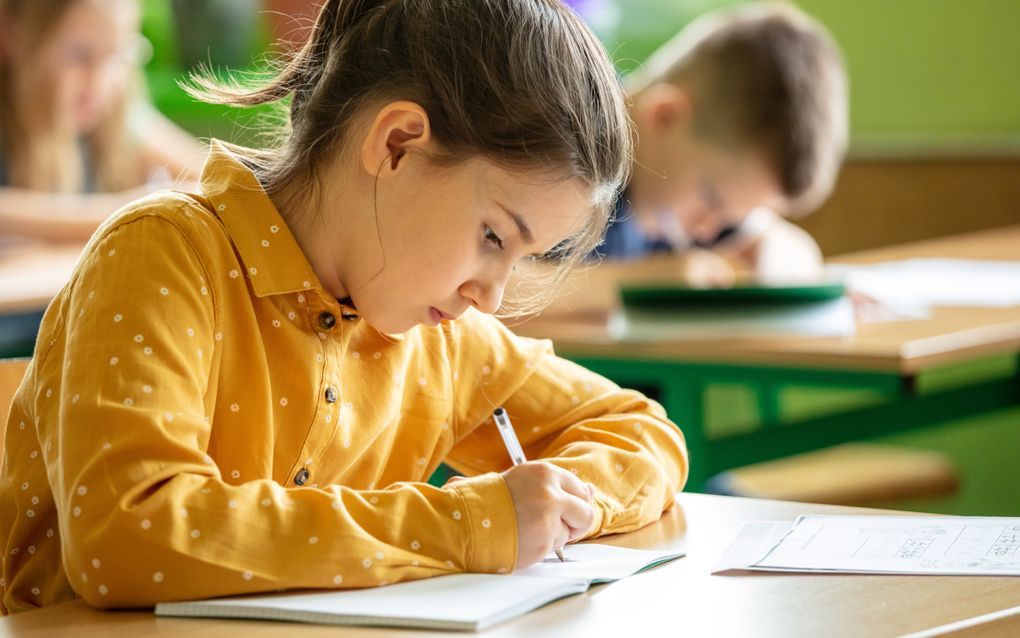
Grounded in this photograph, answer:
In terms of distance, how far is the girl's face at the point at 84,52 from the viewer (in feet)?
12.1

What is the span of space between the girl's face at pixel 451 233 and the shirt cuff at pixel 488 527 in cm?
18

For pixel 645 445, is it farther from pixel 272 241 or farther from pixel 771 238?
pixel 771 238

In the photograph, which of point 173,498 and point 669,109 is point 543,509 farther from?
point 669,109

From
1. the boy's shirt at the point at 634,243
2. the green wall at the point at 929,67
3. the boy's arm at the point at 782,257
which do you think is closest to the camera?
the boy's arm at the point at 782,257

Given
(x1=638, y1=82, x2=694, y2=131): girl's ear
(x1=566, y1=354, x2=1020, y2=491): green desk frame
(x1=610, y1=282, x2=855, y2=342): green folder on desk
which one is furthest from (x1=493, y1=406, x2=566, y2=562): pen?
(x1=638, y1=82, x2=694, y2=131): girl's ear

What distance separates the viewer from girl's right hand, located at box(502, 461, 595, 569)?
1.01 metres

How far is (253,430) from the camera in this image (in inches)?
43.6

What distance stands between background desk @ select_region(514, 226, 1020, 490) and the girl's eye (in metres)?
0.90

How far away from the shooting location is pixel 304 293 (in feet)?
3.77

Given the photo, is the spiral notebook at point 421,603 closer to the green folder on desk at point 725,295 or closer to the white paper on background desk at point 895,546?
the white paper on background desk at point 895,546

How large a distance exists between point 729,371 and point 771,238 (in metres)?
1.19

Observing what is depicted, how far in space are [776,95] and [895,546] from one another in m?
1.79

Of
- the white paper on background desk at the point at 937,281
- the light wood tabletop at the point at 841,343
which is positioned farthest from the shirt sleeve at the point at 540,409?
the white paper on background desk at the point at 937,281

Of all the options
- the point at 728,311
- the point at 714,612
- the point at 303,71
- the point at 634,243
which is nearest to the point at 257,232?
the point at 303,71
